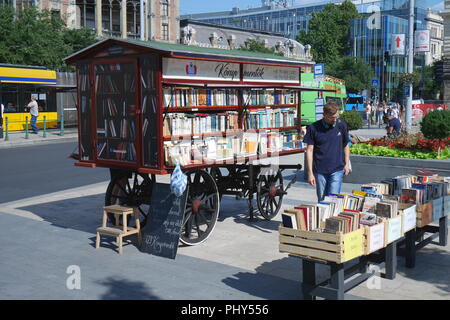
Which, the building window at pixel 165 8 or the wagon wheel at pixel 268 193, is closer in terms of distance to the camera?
the wagon wheel at pixel 268 193

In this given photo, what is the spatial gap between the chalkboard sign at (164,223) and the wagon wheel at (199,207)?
0.98ft

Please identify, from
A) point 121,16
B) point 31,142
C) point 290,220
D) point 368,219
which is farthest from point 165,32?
point 290,220

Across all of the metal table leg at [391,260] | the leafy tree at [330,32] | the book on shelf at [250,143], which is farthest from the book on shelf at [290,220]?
the leafy tree at [330,32]

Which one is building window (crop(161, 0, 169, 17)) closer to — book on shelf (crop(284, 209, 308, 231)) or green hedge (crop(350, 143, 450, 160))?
green hedge (crop(350, 143, 450, 160))

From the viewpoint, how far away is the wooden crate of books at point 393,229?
5.86 metres

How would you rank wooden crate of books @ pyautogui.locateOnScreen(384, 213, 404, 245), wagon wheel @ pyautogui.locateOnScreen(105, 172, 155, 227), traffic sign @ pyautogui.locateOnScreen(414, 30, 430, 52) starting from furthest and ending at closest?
1. traffic sign @ pyautogui.locateOnScreen(414, 30, 430, 52)
2. wagon wheel @ pyautogui.locateOnScreen(105, 172, 155, 227)
3. wooden crate of books @ pyautogui.locateOnScreen(384, 213, 404, 245)

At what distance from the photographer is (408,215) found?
6.36 metres

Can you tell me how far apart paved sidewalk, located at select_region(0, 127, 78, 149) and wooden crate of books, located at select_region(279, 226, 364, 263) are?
66.3 ft

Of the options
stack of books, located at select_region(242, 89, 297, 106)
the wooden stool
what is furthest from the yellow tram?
the wooden stool

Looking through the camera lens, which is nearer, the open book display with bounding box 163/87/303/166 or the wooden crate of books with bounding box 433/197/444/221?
the wooden crate of books with bounding box 433/197/444/221

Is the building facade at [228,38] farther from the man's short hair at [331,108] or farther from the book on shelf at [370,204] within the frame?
the book on shelf at [370,204]

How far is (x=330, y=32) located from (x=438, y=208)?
89795 mm

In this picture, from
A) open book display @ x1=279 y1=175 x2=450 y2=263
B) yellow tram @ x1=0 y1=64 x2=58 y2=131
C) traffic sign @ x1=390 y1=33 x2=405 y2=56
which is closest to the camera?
open book display @ x1=279 y1=175 x2=450 y2=263

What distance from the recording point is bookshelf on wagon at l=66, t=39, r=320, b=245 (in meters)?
7.68
